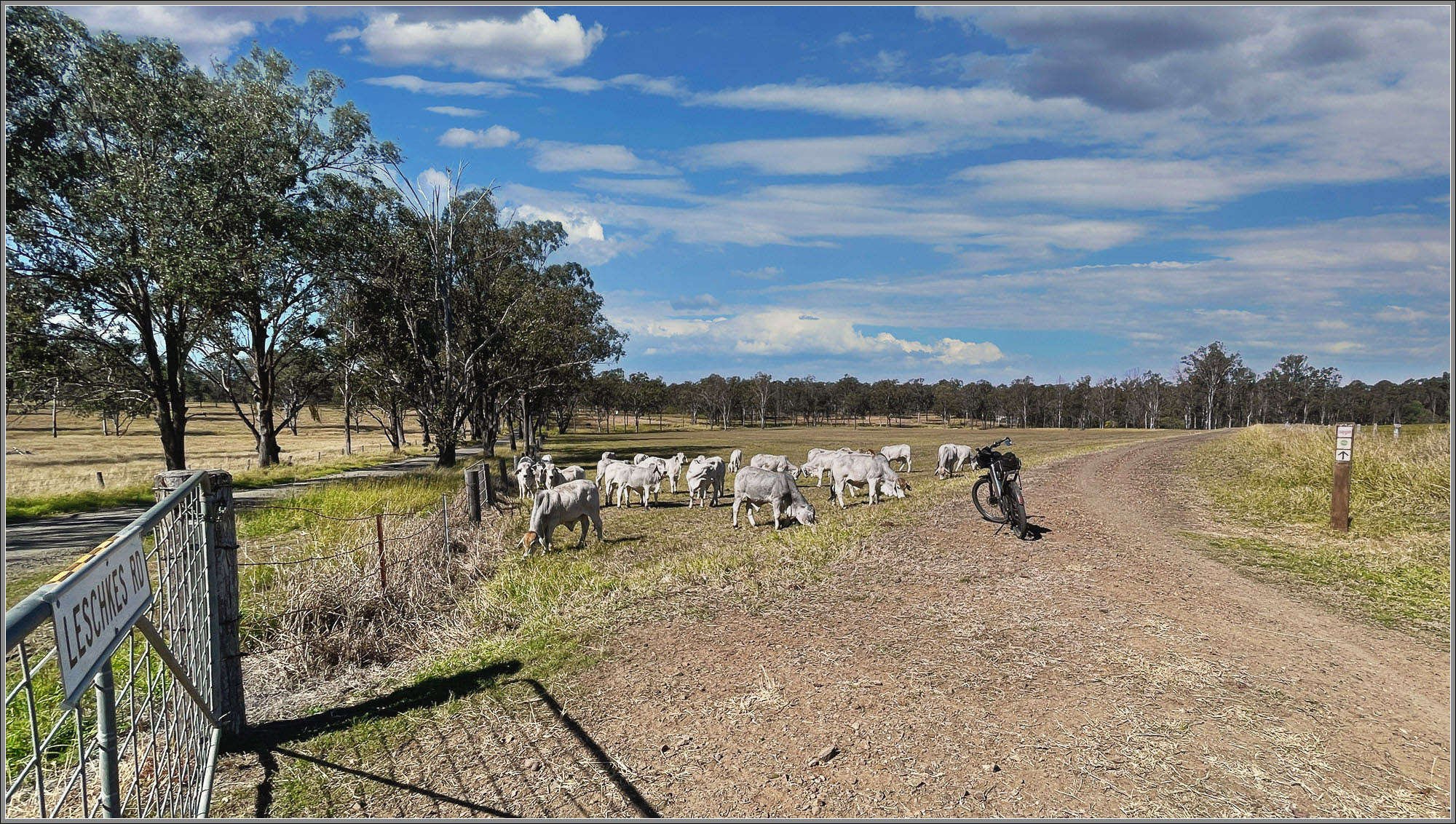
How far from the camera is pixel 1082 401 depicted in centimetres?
12600

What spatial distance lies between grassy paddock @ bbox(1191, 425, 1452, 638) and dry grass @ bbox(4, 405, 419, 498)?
20663mm

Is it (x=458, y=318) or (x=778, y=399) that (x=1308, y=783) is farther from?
(x=778, y=399)

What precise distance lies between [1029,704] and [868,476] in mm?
13648

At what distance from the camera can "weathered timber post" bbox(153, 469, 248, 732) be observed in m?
6.29

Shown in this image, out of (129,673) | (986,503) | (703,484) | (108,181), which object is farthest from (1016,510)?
(108,181)

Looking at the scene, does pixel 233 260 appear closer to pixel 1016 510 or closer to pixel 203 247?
pixel 203 247

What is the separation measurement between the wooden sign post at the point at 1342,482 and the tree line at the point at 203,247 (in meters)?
26.6

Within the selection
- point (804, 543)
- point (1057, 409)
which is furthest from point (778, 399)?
point (804, 543)

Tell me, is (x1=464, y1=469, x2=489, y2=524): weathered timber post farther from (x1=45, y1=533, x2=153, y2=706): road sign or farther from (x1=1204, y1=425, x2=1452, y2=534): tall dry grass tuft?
(x1=1204, y1=425, x2=1452, y2=534): tall dry grass tuft

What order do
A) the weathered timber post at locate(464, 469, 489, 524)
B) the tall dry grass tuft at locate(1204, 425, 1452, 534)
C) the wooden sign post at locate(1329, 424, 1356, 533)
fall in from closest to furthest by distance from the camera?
the wooden sign post at locate(1329, 424, 1356, 533), the tall dry grass tuft at locate(1204, 425, 1452, 534), the weathered timber post at locate(464, 469, 489, 524)

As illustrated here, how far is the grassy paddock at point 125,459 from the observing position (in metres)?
22.5

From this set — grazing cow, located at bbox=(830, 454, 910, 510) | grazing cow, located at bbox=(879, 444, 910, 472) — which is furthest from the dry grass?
grazing cow, located at bbox=(879, 444, 910, 472)

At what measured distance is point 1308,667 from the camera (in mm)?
7285

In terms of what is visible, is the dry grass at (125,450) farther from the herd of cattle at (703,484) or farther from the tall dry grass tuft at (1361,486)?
the tall dry grass tuft at (1361,486)
